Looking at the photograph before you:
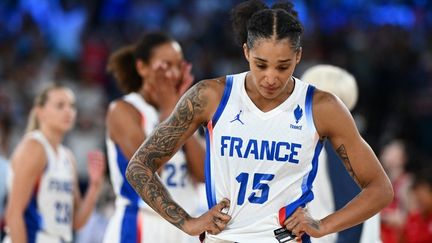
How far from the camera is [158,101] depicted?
20.8 feet

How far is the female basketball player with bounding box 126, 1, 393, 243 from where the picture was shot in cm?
447

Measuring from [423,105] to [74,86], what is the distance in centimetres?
491

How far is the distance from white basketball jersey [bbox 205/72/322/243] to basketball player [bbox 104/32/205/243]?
1.53 metres

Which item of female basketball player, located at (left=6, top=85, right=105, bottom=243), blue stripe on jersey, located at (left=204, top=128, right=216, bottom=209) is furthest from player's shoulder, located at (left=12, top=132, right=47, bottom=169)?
blue stripe on jersey, located at (left=204, top=128, right=216, bottom=209)

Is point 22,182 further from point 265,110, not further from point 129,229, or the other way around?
point 265,110

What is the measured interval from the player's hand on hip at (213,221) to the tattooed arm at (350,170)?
0.94ft

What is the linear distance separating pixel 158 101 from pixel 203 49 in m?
8.74

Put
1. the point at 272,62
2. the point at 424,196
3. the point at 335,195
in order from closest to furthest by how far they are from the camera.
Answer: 1. the point at 272,62
2. the point at 335,195
3. the point at 424,196

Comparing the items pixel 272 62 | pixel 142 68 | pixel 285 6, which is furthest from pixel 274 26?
pixel 142 68

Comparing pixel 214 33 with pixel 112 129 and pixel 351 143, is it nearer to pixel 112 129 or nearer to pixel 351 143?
pixel 112 129

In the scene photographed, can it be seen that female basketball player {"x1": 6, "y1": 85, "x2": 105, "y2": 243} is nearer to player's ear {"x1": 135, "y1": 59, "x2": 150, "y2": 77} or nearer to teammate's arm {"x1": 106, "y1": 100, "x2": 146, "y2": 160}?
teammate's arm {"x1": 106, "y1": 100, "x2": 146, "y2": 160}

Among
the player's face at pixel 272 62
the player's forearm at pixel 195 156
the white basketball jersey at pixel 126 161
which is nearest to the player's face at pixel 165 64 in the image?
the white basketball jersey at pixel 126 161

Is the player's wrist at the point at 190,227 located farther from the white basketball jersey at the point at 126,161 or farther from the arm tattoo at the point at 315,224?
the white basketball jersey at the point at 126,161

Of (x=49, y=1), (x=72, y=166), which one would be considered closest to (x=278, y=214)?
(x=72, y=166)
